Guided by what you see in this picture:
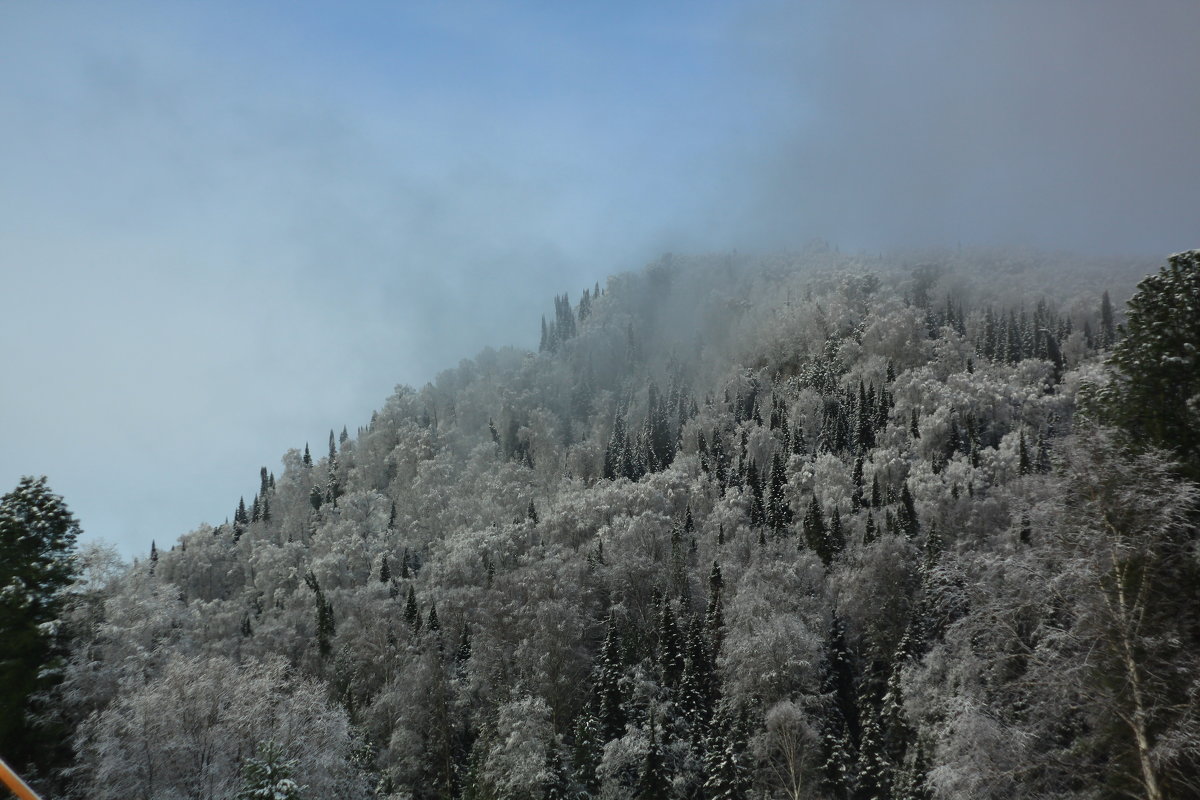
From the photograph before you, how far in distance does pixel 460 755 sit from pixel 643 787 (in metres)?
20.4

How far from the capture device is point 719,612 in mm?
71688

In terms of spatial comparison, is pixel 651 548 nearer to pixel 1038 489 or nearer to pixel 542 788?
pixel 542 788

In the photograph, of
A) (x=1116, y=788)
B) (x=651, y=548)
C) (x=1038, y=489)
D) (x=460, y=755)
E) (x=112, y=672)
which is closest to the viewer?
(x=1116, y=788)

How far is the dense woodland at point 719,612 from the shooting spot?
13.5 meters

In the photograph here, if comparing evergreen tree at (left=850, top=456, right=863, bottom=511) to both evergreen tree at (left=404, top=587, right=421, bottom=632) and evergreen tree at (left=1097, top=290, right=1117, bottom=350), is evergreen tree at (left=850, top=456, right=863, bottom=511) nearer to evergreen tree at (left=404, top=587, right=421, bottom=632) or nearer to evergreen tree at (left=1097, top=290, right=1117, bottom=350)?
evergreen tree at (left=404, top=587, right=421, bottom=632)

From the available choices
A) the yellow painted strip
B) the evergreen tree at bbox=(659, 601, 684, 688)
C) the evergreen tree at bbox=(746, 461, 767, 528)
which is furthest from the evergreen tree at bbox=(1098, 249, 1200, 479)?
the evergreen tree at bbox=(746, 461, 767, 528)

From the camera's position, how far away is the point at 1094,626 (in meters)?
13.1

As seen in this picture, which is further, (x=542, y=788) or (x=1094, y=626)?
(x=542, y=788)

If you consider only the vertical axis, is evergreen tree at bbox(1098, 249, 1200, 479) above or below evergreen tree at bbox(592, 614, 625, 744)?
above

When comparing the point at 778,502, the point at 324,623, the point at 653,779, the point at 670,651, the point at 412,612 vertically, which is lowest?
the point at 412,612

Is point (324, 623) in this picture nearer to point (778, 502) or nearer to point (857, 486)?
point (778, 502)

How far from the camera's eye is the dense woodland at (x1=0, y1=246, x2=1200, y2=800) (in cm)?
1353

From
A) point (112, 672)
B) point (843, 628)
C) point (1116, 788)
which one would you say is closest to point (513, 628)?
point (843, 628)

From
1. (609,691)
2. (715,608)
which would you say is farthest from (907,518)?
(609,691)
